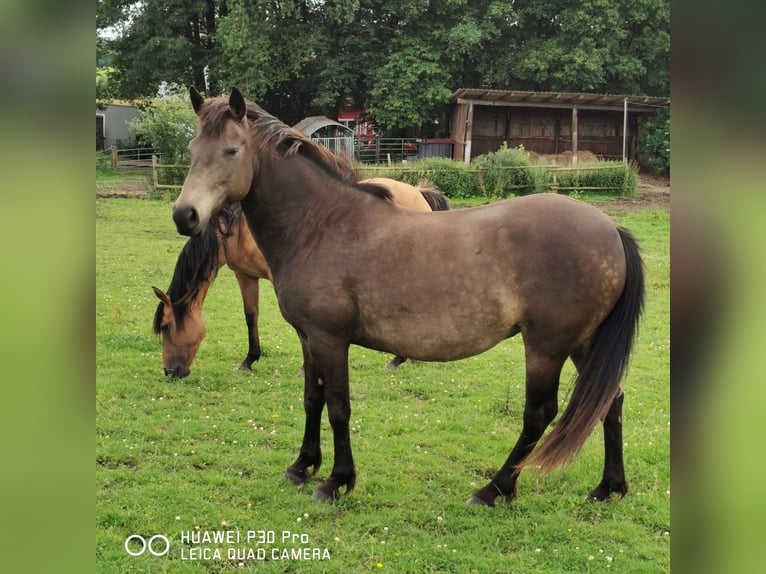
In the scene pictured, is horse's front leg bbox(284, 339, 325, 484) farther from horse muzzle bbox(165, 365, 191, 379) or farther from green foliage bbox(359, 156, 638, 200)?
green foliage bbox(359, 156, 638, 200)

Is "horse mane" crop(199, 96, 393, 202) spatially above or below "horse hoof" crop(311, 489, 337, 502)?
above

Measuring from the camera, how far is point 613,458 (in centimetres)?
369

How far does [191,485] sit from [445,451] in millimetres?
1925

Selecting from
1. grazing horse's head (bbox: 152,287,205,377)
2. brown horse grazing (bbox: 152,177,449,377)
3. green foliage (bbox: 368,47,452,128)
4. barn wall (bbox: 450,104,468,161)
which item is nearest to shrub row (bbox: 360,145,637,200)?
barn wall (bbox: 450,104,468,161)

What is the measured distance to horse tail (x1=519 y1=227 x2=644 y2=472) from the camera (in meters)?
3.25

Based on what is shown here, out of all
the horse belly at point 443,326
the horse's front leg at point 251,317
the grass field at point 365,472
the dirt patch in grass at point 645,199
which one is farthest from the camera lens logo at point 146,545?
the dirt patch in grass at point 645,199

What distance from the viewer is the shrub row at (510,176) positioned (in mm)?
12289

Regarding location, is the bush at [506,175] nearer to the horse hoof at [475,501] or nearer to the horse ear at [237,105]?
the horse hoof at [475,501]

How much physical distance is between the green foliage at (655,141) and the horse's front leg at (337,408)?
36.1 feet

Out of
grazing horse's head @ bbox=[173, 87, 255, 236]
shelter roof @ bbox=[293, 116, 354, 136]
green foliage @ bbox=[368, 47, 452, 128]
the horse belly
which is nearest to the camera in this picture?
grazing horse's head @ bbox=[173, 87, 255, 236]

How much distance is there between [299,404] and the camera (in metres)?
5.34

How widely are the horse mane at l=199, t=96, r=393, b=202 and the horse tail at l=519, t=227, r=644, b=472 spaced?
5.21 feet
